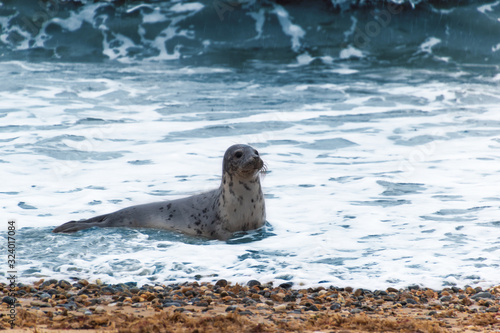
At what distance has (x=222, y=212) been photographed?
6.30 metres

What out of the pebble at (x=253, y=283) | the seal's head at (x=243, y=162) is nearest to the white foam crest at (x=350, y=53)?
the seal's head at (x=243, y=162)

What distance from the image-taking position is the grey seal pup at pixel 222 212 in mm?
6223

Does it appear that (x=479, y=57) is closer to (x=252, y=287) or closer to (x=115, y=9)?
(x=115, y=9)

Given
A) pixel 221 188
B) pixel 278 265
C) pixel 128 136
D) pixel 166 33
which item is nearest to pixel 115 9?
pixel 166 33

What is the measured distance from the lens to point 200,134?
11.5 m

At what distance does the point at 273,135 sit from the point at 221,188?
516 centimetres

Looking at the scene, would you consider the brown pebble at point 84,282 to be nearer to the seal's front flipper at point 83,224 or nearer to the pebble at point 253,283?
the pebble at point 253,283

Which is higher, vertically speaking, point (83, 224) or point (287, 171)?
point (83, 224)

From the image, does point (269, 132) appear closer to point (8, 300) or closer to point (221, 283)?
point (221, 283)

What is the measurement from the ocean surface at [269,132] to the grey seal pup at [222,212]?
161 millimetres

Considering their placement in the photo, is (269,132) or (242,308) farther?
(269,132)

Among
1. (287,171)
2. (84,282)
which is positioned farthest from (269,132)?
(84,282)

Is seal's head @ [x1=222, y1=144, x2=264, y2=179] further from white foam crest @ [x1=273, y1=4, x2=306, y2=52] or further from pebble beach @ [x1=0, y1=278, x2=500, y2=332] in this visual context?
white foam crest @ [x1=273, y1=4, x2=306, y2=52]

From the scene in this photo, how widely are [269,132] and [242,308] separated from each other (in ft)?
25.2
